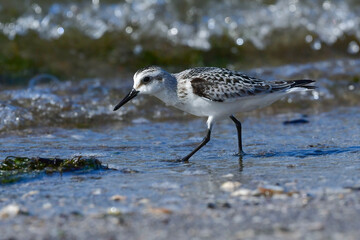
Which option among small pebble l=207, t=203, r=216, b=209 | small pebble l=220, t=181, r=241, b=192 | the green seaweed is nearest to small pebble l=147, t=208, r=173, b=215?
small pebble l=207, t=203, r=216, b=209

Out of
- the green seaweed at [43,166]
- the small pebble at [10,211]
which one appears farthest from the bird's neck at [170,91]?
the small pebble at [10,211]

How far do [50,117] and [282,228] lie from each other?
17.5 ft

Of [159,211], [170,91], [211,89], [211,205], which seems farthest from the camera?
[170,91]

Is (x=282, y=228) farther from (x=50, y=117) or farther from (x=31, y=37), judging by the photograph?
(x=31, y=37)

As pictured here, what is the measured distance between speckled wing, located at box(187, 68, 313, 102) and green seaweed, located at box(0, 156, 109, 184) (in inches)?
50.9

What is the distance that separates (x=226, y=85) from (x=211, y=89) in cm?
18

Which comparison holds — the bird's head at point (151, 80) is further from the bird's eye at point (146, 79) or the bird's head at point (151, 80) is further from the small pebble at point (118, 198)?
the small pebble at point (118, 198)

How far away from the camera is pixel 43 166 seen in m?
5.50

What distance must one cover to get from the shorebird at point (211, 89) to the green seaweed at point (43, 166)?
1010 millimetres

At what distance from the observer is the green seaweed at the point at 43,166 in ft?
17.6

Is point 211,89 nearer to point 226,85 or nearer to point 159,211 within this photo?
point 226,85

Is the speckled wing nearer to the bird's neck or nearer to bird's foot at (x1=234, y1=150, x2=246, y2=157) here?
the bird's neck

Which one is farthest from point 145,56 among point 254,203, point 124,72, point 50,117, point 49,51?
point 254,203

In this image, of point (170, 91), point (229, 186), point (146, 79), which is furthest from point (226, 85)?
point (229, 186)
